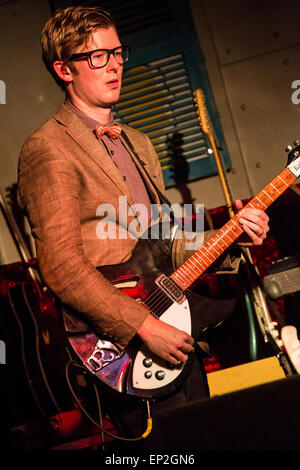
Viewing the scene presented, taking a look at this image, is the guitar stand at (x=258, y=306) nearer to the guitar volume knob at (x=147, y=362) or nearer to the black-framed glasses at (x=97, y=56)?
the guitar volume knob at (x=147, y=362)

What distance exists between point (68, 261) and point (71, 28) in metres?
1.11

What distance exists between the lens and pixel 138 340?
5.76 feet

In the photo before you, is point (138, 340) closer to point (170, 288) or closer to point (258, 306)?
point (170, 288)

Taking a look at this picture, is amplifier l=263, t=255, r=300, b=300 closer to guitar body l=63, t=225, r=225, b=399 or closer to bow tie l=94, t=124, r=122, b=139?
guitar body l=63, t=225, r=225, b=399

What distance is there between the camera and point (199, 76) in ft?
10.7

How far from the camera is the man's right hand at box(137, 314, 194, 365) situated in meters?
1.66

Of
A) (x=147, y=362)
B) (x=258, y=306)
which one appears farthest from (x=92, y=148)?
(x=258, y=306)

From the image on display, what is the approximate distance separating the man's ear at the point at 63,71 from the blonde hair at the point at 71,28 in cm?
2

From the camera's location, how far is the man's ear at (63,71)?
207cm

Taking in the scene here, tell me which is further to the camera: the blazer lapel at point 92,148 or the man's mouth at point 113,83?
the man's mouth at point 113,83

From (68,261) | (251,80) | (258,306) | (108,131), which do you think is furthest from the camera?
(251,80)

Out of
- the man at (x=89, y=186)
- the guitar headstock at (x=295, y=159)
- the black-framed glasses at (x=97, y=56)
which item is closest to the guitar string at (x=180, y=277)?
the man at (x=89, y=186)

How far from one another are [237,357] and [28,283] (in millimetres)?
1638

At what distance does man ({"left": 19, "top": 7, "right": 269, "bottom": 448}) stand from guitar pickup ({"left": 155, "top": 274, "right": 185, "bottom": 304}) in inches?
7.1
